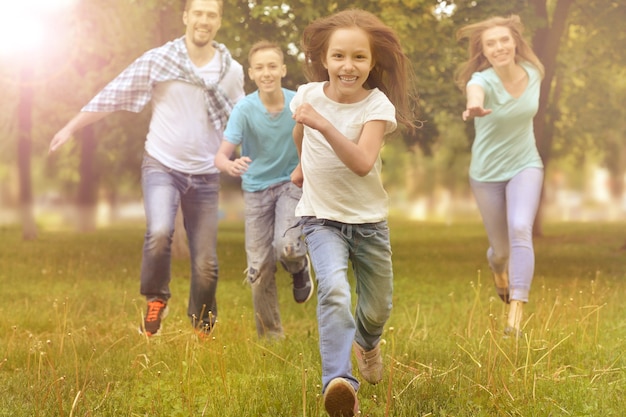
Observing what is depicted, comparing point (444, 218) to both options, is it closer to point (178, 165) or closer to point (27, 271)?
point (27, 271)

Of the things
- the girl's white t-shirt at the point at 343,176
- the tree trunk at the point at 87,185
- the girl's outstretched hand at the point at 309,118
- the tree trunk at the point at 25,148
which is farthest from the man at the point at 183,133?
the tree trunk at the point at 87,185

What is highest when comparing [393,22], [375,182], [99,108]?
[393,22]

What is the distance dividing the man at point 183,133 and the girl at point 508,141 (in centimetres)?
199

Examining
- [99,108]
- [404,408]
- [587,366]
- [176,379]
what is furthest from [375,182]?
[99,108]

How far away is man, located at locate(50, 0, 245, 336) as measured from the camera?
6.46 metres

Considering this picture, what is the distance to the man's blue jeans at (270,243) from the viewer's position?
5.98 metres

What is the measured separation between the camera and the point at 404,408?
4.30 metres

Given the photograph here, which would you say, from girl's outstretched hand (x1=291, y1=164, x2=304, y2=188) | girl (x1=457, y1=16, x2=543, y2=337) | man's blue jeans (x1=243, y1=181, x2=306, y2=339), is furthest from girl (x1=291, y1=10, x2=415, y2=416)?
girl (x1=457, y1=16, x2=543, y2=337)

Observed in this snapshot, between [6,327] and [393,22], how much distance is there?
6.94 m

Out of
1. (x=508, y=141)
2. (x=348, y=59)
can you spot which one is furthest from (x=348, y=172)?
(x=508, y=141)

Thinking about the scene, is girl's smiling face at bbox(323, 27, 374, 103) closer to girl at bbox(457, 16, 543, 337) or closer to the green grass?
the green grass

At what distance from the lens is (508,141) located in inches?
279

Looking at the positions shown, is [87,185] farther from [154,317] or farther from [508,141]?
[508,141]

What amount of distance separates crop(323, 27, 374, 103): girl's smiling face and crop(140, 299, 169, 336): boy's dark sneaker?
2776mm
